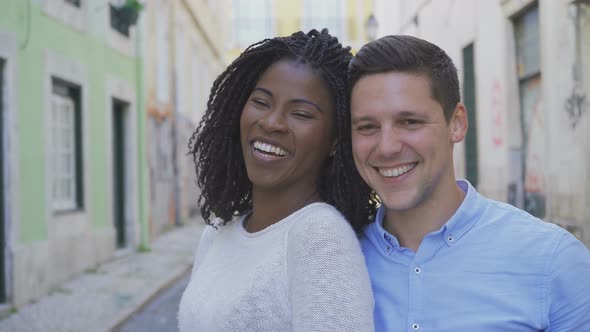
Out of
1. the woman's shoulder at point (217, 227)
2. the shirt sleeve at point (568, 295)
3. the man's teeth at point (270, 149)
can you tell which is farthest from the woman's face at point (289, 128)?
the shirt sleeve at point (568, 295)

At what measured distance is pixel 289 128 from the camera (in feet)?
6.73

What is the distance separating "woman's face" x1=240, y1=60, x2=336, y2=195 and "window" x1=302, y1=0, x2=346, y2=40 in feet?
103

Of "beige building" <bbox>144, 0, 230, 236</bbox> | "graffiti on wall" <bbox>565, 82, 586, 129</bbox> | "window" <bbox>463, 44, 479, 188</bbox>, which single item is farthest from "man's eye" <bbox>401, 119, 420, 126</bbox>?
"beige building" <bbox>144, 0, 230, 236</bbox>

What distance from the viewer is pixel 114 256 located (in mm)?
10883

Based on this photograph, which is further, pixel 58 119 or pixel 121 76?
pixel 121 76

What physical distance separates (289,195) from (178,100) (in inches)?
595

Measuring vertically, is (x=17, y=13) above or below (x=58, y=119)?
above

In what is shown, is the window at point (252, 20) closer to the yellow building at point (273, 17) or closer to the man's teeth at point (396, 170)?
the yellow building at point (273, 17)

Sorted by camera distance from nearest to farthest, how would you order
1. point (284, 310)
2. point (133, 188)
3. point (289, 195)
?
point (284, 310) < point (289, 195) < point (133, 188)

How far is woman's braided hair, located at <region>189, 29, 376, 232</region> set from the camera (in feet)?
6.85

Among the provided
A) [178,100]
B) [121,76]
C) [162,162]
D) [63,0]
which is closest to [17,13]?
[63,0]

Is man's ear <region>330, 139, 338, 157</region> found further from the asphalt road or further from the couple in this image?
the asphalt road

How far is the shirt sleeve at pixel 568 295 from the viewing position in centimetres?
172

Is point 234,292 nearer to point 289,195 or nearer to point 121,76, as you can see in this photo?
point 289,195
